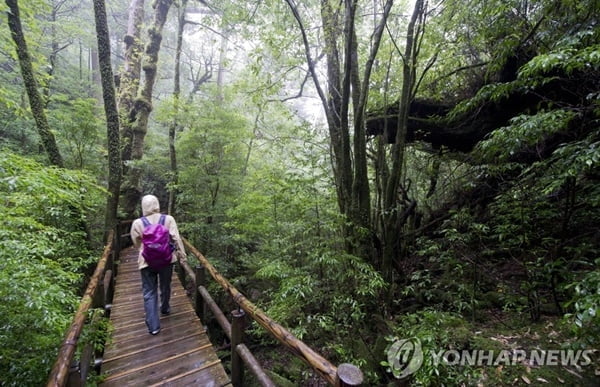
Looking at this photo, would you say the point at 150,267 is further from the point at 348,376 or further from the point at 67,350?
the point at 348,376

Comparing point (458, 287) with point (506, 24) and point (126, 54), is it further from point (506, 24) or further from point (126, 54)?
point (126, 54)

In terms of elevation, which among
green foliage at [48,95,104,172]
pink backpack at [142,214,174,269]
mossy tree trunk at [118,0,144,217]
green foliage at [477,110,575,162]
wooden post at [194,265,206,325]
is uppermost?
mossy tree trunk at [118,0,144,217]

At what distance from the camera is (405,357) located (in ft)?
7.39

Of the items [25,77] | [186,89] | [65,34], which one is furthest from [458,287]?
[186,89]

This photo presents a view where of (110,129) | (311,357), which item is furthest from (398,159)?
(110,129)

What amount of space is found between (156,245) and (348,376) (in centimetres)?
281

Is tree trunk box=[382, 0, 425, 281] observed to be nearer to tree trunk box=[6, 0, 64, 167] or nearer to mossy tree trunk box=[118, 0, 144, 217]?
tree trunk box=[6, 0, 64, 167]

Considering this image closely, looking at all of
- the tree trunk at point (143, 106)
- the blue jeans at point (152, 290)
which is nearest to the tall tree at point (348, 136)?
the blue jeans at point (152, 290)

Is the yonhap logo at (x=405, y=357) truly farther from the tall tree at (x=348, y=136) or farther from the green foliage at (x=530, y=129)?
the green foliage at (x=530, y=129)

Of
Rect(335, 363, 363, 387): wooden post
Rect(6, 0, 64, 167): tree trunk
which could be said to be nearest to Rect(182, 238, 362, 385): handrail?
Rect(335, 363, 363, 387): wooden post

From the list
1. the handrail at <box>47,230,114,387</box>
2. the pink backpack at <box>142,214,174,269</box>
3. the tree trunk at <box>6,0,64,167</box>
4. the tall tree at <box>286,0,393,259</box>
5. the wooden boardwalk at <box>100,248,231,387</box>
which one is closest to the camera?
the handrail at <box>47,230,114,387</box>

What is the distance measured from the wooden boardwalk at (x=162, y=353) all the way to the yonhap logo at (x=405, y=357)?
167 cm

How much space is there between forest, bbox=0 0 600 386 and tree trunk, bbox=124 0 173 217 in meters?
0.42

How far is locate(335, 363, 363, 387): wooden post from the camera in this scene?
123cm
